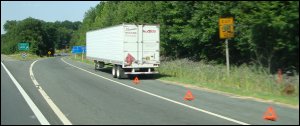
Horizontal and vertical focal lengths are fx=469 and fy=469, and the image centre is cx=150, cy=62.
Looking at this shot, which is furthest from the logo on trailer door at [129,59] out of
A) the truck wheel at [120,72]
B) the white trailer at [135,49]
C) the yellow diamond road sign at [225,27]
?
the yellow diamond road sign at [225,27]

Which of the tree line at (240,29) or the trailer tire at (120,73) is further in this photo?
the trailer tire at (120,73)

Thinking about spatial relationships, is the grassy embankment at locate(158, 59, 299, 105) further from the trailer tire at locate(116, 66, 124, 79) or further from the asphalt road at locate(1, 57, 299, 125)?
the trailer tire at locate(116, 66, 124, 79)

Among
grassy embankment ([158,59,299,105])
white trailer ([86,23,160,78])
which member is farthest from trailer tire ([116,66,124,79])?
grassy embankment ([158,59,299,105])

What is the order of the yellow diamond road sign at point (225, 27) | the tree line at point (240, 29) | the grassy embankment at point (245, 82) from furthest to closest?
the yellow diamond road sign at point (225, 27)
the tree line at point (240, 29)
the grassy embankment at point (245, 82)

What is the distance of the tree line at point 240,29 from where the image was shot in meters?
19.0

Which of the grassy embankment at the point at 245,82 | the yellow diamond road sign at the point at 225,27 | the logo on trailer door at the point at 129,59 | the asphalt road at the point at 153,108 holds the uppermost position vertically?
the yellow diamond road sign at the point at 225,27

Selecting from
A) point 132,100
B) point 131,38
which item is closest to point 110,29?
point 131,38

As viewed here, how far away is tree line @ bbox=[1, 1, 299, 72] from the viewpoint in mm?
19031

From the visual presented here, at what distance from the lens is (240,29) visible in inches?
Result: 974

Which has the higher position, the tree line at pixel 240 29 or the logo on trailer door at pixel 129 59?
the tree line at pixel 240 29

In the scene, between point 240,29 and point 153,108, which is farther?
point 240,29

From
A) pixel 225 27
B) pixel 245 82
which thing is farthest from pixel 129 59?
pixel 245 82

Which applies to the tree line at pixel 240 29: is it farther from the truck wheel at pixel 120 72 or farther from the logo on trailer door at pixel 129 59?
the truck wheel at pixel 120 72

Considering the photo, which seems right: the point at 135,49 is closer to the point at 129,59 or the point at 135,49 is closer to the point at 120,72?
the point at 129,59
